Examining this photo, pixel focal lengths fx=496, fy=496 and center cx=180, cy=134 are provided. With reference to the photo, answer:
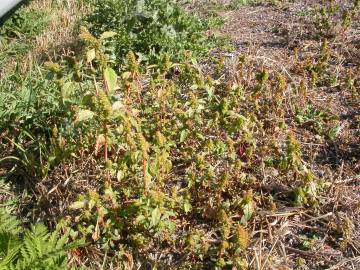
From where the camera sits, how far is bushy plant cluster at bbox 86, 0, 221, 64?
159 inches

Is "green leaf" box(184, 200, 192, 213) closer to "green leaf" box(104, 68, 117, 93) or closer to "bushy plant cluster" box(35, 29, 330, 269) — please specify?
"bushy plant cluster" box(35, 29, 330, 269)

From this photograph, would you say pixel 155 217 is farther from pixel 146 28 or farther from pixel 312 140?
pixel 146 28

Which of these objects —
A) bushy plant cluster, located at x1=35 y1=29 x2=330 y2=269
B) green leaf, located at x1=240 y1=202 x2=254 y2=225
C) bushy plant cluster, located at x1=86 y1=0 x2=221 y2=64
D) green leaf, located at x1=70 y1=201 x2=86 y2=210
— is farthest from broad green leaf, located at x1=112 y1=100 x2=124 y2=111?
bushy plant cluster, located at x1=86 y1=0 x2=221 y2=64

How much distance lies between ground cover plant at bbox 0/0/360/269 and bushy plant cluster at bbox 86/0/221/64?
0.04ft

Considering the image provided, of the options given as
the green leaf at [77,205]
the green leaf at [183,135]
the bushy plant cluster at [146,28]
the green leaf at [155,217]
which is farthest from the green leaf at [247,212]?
the bushy plant cluster at [146,28]

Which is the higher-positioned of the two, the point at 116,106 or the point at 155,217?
the point at 116,106

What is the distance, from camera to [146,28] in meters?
4.14

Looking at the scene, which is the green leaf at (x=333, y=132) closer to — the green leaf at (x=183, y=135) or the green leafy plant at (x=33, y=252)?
the green leaf at (x=183, y=135)

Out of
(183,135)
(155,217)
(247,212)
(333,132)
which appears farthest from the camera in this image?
(333,132)

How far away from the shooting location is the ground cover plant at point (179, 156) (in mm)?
2604

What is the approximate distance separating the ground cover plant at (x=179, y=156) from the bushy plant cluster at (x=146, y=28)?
1cm

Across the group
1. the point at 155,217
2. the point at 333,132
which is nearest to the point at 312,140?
the point at 333,132

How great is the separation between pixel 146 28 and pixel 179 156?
1400mm

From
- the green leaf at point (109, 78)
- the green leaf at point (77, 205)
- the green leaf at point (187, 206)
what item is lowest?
the green leaf at point (187, 206)
